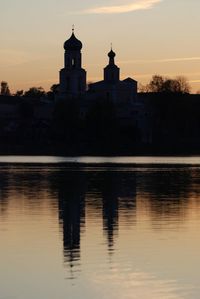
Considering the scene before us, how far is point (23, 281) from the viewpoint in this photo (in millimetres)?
17391

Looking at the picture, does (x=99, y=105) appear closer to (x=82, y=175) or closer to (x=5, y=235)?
(x=82, y=175)

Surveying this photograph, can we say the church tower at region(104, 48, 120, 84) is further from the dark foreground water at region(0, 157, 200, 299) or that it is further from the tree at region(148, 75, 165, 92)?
the dark foreground water at region(0, 157, 200, 299)

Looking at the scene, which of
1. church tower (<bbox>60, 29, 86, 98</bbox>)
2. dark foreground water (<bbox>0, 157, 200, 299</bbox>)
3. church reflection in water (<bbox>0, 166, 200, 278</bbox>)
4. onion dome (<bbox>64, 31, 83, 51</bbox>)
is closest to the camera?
dark foreground water (<bbox>0, 157, 200, 299</bbox>)

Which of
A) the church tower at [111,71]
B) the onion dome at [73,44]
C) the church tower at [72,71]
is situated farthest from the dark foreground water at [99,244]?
the church tower at [111,71]

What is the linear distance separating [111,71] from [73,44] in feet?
24.1

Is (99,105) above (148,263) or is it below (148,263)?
above

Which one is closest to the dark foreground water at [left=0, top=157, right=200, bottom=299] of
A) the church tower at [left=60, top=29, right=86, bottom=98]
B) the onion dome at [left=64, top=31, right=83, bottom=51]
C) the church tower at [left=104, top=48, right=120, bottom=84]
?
the onion dome at [left=64, top=31, right=83, bottom=51]

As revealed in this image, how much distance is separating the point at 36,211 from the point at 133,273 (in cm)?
1138

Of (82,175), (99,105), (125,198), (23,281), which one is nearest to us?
(23,281)

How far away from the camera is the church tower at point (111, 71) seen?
450 feet

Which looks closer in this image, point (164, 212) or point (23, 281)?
point (23, 281)

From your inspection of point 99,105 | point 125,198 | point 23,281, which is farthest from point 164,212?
point 99,105

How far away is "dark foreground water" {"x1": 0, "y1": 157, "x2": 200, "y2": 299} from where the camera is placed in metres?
16.9

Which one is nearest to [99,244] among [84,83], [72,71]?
[72,71]
